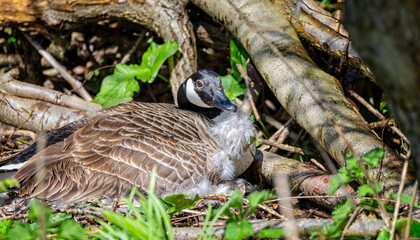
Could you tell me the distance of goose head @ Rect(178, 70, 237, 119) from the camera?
14.0ft

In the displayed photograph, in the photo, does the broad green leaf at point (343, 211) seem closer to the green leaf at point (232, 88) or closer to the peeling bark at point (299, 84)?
the peeling bark at point (299, 84)

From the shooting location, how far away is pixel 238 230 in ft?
6.48

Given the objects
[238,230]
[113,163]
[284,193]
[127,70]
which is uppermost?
[238,230]

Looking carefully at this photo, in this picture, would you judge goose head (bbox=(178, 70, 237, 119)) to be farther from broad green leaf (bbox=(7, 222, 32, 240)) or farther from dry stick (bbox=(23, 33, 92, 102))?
broad green leaf (bbox=(7, 222, 32, 240))

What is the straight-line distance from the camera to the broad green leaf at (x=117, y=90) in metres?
5.04

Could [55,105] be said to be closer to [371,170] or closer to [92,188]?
[92,188]

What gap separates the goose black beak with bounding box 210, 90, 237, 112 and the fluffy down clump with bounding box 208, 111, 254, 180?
28cm

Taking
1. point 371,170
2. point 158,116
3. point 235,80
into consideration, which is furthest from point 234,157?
point 235,80

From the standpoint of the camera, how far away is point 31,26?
17.3 feet

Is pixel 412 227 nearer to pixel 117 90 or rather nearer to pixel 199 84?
pixel 199 84

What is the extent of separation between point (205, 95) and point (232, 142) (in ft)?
2.61

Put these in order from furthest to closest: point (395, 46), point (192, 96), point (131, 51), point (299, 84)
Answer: point (131, 51) < point (192, 96) < point (299, 84) < point (395, 46)

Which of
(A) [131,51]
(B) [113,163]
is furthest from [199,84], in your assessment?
(A) [131,51]

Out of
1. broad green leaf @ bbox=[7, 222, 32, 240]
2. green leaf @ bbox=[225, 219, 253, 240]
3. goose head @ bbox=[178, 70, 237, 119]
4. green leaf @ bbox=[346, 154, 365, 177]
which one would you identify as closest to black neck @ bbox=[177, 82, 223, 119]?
goose head @ bbox=[178, 70, 237, 119]
